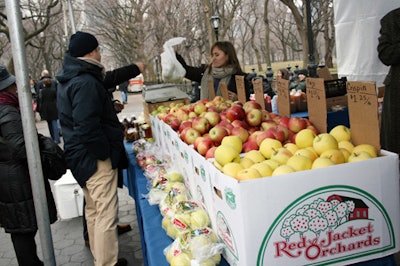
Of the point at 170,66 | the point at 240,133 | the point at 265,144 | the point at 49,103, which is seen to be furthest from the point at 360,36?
the point at 49,103

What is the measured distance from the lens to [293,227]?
1469 millimetres

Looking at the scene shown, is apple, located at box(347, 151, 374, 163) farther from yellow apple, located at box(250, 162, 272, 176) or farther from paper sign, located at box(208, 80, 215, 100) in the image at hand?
paper sign, located at box(208, 80, 215, 100)

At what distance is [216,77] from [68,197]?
7.73ft

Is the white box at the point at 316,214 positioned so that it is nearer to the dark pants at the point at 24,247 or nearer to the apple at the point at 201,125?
the apple at the point at 201,125

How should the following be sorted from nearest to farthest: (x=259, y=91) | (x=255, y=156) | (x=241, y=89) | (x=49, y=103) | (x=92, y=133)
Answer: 1. (x=255, y=156)
2. (x=92, y=133)
3. (x=259, y=91)
4. (x=241, y=89)
5. (x=49, y=103)

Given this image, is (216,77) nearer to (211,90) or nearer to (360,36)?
(211,90)

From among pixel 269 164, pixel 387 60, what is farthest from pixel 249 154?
pixel 387 60

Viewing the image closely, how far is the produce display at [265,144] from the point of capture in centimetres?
160

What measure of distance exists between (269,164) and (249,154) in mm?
240

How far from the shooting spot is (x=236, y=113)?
2.60 metres

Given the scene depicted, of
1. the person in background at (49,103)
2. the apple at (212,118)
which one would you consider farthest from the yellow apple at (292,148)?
the person in background at (49,103)

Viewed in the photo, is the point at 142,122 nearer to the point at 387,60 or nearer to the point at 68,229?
the point at 68,229

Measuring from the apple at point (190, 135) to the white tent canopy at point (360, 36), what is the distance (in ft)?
13.3

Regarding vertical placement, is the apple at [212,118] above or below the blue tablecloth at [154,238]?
above
